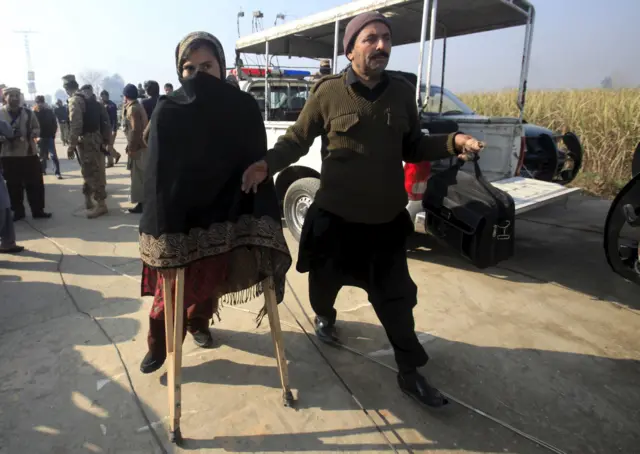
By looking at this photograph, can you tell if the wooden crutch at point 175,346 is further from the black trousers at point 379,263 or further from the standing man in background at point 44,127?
the standing man in background at point 44,127

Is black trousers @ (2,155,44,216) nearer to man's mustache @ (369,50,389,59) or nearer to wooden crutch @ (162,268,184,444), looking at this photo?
wooden crutch @ (162,268,184,444)

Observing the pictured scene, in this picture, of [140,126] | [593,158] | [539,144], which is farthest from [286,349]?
[593,158]

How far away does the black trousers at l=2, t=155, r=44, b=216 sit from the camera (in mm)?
5875

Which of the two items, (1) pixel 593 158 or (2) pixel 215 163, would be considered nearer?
(2) pixel 215 163

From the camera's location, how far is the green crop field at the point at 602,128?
7996 mm

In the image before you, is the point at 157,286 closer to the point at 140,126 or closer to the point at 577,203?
the point at 140,126

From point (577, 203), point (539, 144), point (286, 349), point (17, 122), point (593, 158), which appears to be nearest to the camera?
point (286, 349)

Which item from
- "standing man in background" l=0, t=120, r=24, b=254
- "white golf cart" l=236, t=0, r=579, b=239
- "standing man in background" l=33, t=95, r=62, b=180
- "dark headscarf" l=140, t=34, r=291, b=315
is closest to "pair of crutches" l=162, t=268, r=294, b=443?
"dark headscarf" l=140, t=34, r=291, b=315

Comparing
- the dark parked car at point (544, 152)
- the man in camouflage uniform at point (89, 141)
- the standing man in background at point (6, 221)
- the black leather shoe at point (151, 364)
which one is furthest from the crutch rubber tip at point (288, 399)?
the man in camouflage uniform at point (89, 141)

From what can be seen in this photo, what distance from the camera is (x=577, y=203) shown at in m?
7.32

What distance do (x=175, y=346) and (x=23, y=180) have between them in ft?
17.5

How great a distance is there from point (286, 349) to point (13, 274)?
306 centimetres

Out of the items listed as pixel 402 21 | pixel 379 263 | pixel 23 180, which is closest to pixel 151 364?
pixel 379 263

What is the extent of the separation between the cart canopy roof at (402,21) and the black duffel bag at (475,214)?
2.04 meters
